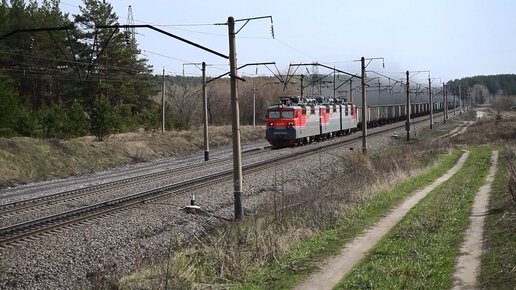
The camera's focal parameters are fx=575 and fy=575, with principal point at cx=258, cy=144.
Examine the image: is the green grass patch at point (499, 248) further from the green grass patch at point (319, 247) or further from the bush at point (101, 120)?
the bush at point (101, 120)

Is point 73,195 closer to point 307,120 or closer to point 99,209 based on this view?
point 99,209

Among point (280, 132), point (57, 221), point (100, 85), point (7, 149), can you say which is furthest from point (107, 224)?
point (100, 85)

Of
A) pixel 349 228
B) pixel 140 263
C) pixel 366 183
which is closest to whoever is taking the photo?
pixel 140 263

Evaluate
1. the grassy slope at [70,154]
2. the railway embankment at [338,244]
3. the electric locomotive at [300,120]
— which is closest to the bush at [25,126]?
the grassy slope at [70,154]

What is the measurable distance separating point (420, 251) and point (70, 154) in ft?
87.3

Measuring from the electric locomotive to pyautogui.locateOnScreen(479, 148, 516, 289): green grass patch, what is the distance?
2448 cm

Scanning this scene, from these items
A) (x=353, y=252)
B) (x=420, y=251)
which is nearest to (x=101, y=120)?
(x=353, y=252)

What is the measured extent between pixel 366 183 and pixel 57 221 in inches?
475

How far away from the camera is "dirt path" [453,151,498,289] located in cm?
964

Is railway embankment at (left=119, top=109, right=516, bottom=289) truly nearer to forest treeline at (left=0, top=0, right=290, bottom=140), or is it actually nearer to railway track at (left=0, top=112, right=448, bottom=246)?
railway track at (left=0, top=112, right=448, bottom=246)

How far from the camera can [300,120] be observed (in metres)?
42.8

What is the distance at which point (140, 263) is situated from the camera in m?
12.4

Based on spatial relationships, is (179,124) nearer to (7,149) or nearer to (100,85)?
(100,85)

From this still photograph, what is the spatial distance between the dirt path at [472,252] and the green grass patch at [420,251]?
15 centimetres
